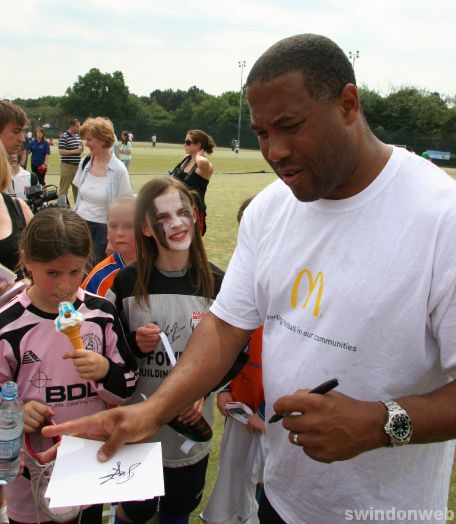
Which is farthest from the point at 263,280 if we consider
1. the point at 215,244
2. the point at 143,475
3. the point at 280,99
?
the point at 215,244

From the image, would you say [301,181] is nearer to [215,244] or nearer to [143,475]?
[143,475]

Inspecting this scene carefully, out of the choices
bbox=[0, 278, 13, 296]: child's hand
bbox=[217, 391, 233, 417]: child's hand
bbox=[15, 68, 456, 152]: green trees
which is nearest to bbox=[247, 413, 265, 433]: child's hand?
bbox=[217, 391, 233, 417]: child's hand

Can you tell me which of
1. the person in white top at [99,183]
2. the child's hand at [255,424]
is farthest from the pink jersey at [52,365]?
the person in white top at [99,183]

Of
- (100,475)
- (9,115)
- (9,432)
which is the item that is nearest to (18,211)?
(9,115)

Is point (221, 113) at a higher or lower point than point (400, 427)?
higher

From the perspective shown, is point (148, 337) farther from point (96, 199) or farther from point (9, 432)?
point (96, 199)

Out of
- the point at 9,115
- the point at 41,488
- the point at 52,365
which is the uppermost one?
the point at 9,115

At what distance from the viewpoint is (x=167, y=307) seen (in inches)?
110

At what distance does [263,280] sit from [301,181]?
0.38m

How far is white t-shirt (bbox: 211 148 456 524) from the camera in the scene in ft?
4.82

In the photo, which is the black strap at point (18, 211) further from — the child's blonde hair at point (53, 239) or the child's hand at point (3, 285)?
the child's blonde hair at point (53, 239)

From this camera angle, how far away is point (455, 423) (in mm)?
1373

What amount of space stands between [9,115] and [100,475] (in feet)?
11.7

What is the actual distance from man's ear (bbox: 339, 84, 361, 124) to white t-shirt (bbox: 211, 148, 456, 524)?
20cm
